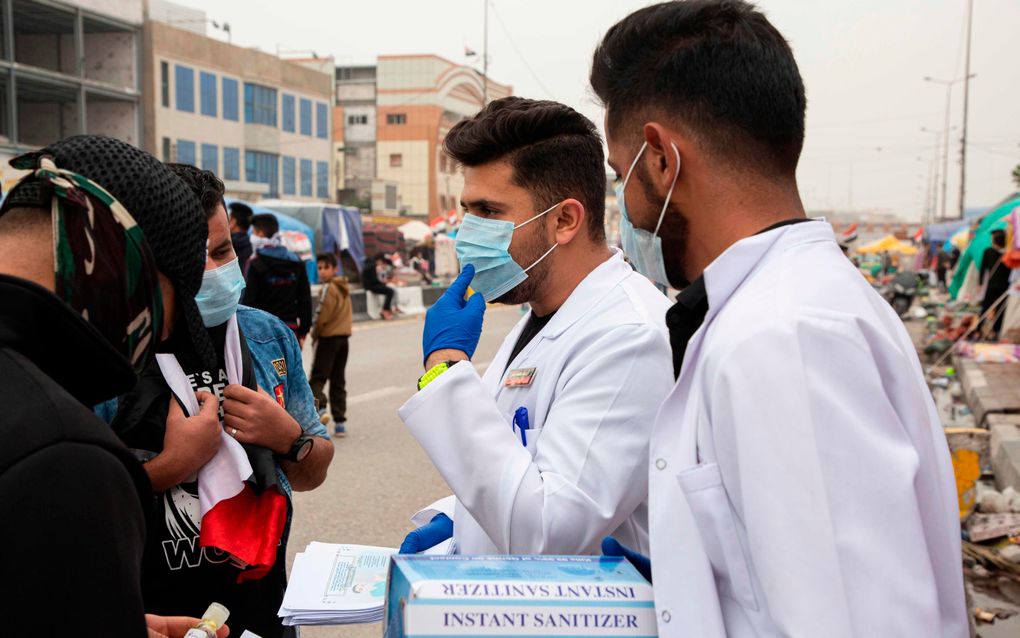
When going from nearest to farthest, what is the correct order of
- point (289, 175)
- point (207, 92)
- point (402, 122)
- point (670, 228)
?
1. point (670, 228)
2. point (207, 92)
3. point (289, 175)
4. point (402, 122)

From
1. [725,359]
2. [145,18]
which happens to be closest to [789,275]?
[725,359]

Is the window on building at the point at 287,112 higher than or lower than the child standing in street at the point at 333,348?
higher

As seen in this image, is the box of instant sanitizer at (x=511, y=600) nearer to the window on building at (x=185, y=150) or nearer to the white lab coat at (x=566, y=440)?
the white lab coat at (x=566, y=440)

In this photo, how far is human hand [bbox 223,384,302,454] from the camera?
2191 millimetres

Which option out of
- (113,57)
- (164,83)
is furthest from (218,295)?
(164,83)

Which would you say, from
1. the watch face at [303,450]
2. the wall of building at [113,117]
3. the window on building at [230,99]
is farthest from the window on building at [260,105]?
the watch face at [303,450]

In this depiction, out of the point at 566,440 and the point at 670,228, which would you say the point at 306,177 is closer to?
the point at 566,440

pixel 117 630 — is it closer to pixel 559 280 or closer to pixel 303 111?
pixel 559 280

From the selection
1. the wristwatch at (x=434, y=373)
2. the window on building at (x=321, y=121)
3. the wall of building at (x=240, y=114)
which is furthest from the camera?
the window on building at (x=321, y=121)

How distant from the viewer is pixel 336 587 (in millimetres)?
2057

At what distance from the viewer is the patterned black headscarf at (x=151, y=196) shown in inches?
52.9

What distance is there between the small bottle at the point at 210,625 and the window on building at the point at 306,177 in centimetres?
4452

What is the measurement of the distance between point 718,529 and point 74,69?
33165 mm

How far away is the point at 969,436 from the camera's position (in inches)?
268
